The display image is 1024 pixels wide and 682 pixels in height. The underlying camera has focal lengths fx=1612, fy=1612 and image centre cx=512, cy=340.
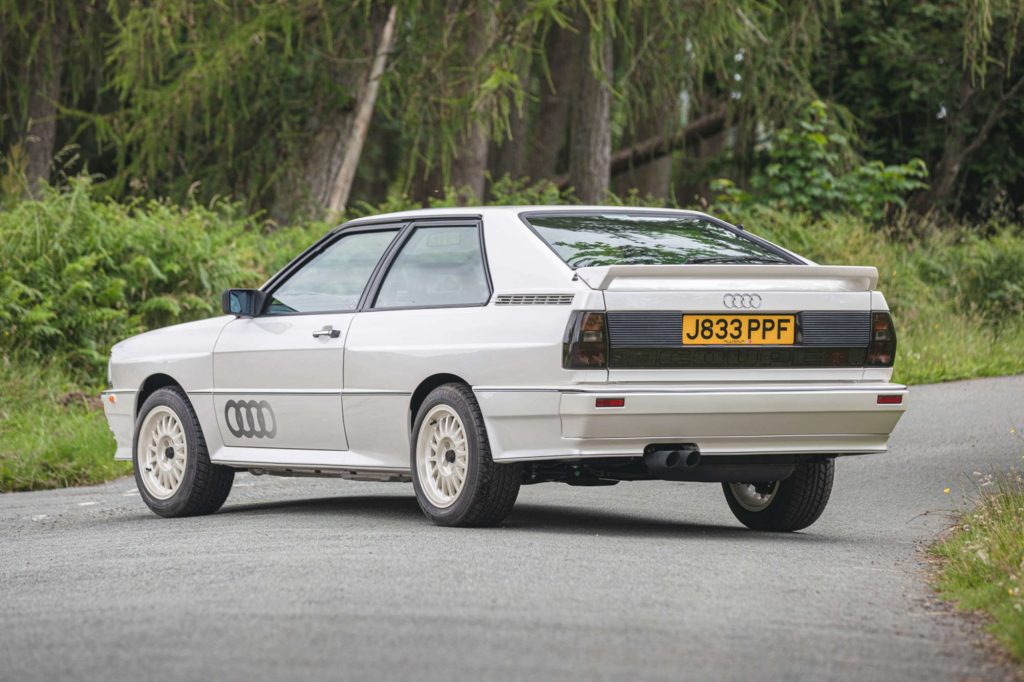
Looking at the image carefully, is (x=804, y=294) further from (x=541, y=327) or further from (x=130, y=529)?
(x=130, y=529)

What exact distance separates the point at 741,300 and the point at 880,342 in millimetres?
832

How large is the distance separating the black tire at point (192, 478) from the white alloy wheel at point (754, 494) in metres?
2.89

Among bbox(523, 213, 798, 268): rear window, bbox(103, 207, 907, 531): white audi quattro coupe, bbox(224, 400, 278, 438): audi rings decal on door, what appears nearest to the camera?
bbox(103, 207, 907, 531): white audi quattro coupe

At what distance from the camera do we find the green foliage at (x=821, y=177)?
2161 cm

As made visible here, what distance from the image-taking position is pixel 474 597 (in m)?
5.77

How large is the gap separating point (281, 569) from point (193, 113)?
1527 cm

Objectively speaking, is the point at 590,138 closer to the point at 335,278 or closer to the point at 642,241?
the point at 335,278

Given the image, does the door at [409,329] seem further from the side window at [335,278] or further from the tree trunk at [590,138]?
the tree trunk at [590,138]

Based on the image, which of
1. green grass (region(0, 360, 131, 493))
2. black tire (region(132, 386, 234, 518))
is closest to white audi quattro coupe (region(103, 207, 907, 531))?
black tire (region(132, 386, 234, 518))

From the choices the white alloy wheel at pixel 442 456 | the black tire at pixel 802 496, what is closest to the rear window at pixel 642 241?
the white alloy wheel at pixel 442 456

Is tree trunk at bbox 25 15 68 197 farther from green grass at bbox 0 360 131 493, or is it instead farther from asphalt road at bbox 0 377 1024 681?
asphalt road at bbox 0 377 1024 681

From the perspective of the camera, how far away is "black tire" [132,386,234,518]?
9.17 m

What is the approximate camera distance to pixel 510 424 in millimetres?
7434

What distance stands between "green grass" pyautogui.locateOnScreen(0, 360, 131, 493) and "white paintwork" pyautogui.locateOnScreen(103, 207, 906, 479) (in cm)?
346
